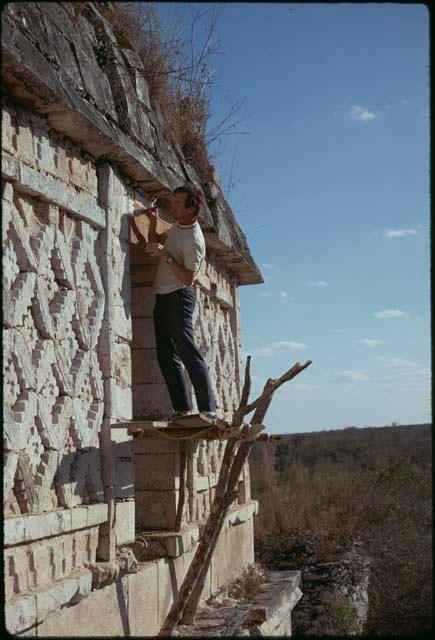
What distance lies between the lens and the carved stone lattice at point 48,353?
4.48 metres

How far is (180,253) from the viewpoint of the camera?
243 inches

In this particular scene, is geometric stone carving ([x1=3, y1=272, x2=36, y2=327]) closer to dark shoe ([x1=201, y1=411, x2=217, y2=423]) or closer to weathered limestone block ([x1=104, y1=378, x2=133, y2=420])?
weathered limestone block ([x1=104, y1=378, x2=133, y2=420])

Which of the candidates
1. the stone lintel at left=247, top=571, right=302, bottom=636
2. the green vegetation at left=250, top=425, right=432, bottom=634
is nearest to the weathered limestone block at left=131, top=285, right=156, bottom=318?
the stone lintel at left=247, top=571, right=302, bottom=636

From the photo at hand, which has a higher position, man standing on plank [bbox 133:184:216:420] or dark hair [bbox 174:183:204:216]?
dark hair [bbox 174:183:204:216]

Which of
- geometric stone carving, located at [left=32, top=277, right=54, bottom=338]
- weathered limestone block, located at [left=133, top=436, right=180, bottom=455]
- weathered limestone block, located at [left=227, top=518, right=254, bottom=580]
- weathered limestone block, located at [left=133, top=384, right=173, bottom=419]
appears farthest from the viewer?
weathered limestone block, located at [left=227, top=518, right=254, bottom=580]

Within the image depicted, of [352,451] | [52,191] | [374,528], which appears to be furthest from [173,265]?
[352,451]

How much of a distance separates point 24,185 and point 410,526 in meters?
11.0

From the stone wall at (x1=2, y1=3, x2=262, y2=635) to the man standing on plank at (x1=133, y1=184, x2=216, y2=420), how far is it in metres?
A: 0.32

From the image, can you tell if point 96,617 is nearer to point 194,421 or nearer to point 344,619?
point 194,421

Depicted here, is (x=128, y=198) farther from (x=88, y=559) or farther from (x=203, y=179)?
(x=88, y=559)

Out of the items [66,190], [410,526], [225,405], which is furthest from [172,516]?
[410,526]

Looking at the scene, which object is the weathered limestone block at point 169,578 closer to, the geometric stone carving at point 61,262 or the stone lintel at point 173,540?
the stone lintel at point 173,540

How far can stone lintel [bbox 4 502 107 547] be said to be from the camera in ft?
14.0

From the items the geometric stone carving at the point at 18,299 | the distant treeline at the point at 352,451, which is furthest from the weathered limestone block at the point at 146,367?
the distant treeline at the point at 352,451
